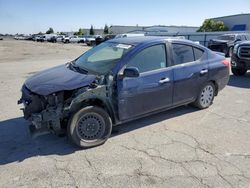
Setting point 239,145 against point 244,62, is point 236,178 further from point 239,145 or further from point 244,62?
point 244,62

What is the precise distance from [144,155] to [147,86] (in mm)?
1208

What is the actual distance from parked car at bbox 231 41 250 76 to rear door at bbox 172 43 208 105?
466 cm

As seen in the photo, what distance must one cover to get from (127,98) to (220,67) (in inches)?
110

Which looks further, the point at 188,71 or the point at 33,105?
the point at 188,71

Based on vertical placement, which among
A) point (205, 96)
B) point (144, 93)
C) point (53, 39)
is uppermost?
point (53, 39)

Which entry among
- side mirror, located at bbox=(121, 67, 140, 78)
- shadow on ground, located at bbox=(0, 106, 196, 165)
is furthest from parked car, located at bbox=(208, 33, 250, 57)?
side mirror, located at bbox=(121, 67, 140, 78)

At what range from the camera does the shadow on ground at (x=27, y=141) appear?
12.6 ft

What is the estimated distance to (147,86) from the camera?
173 inches

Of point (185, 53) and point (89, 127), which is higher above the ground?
point (185, 53)

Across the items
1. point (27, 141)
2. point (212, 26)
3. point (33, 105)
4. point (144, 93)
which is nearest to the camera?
point (33, 105)

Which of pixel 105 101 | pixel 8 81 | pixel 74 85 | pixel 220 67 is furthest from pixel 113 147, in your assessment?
pixel 8 81

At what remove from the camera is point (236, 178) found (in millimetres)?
3205

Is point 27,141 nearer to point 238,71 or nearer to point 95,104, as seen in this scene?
point 95,104

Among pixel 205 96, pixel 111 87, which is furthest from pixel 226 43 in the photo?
pixel 111 87
